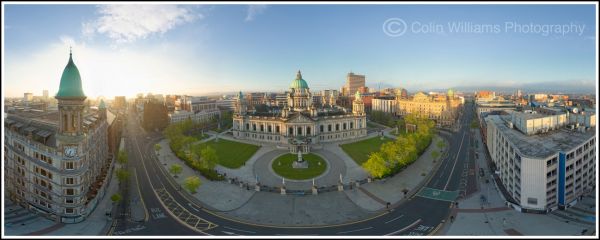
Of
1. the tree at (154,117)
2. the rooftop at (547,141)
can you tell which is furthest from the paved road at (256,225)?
the tree at (154,117)

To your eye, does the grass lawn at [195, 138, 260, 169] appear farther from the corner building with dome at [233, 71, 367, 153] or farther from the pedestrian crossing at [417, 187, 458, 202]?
the pedestrian crossing at [417, 187, 458, 202]

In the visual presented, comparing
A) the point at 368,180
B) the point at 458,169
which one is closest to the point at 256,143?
the point at 368,180

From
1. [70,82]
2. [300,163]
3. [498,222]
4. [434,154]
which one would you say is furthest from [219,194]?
[434,154]

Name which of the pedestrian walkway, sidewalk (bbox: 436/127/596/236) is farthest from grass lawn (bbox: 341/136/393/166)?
sidewalk (bbox: 436/127/596/236)

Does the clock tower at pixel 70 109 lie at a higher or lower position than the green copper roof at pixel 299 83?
lower

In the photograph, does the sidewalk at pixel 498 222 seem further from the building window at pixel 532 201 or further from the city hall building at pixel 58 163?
the city hall building at pixel 58 163

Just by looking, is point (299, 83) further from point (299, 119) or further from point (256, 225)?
point (256, 225)
